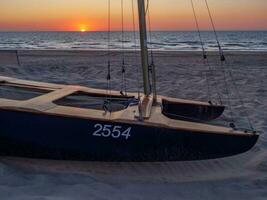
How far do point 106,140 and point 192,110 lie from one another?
217cm

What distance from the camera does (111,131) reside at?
5.17 m

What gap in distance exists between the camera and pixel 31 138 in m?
5.30

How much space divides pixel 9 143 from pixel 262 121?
4055 millimetres

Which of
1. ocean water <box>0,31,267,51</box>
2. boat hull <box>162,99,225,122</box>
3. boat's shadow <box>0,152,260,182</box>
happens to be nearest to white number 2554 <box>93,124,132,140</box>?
boat's shadow <box>0,152,260,182</box>

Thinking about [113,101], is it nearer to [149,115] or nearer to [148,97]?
[148,97]

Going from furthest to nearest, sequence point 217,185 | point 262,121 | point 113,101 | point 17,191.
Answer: point 262,121 < point 113,101 < point 217,185 < point 17,191

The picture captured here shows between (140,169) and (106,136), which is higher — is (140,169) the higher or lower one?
the lower one

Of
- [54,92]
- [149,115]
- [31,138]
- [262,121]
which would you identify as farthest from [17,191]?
[262,121]

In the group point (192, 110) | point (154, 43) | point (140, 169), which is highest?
point (192, 110)

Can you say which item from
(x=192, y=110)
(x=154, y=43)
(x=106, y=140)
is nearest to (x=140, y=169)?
(x=106, y=140)

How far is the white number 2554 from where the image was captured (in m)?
5.14

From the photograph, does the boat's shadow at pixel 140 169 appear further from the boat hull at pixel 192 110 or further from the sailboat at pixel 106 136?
the boat hull at pixel 192 110

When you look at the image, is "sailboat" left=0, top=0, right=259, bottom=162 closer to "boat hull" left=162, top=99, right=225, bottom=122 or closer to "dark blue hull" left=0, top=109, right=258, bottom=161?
"dark blue hull" left=0, top=109, right=258, bottom=161

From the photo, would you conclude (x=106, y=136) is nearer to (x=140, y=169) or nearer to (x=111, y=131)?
(x=111, y=131)
